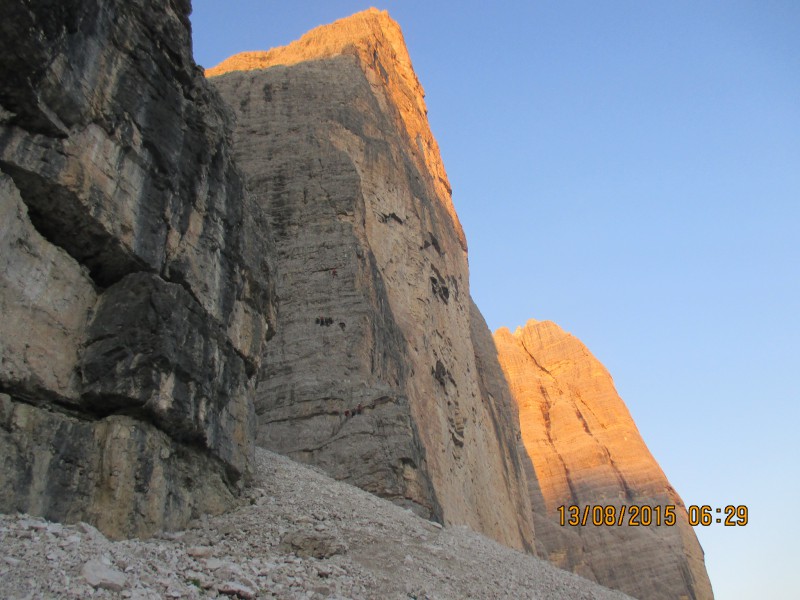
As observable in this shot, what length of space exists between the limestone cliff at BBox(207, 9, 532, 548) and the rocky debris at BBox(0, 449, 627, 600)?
11.2 feet

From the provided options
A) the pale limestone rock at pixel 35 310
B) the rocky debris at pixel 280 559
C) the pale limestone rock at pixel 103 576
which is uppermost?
the pale limestone rock at pixel 35 310

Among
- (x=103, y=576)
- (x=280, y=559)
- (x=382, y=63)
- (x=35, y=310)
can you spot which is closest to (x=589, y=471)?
(x=382, y=63)

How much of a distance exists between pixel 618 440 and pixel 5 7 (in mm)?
63427

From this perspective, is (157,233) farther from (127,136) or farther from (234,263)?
(234,263)

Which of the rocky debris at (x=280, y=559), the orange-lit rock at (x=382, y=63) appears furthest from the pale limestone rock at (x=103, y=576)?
the orange-lit rock at (x=382, y=63)

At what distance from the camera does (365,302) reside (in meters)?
25.8

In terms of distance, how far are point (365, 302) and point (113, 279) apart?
12698mm

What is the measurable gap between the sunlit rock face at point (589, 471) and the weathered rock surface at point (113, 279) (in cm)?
3576

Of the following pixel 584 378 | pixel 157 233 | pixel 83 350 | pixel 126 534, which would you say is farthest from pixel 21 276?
pixel 584 378

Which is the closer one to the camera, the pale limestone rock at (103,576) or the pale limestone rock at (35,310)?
the pale limestone rock at (103,576)

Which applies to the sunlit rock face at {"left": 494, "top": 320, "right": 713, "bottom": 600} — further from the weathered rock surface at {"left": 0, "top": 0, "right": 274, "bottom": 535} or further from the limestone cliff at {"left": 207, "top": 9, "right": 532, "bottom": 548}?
the weathered rock surface at {"left": 0, "top": 0, "right": 274, "bottom": 535}

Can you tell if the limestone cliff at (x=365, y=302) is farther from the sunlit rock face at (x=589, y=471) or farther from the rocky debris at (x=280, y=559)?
the sunlit rock face at (x=589, y=471)

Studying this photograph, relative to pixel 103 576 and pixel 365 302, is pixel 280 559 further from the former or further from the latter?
pixel 365 302

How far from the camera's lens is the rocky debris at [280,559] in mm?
9438
